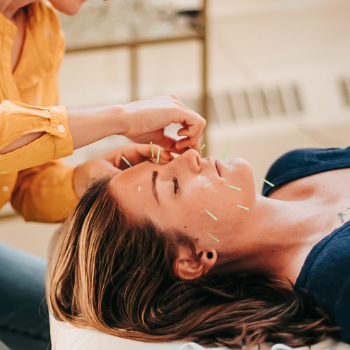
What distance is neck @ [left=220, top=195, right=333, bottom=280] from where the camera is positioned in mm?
1402

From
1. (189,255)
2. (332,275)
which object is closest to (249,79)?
(189,255)

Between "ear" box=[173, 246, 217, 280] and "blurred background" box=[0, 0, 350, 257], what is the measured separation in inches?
57.1

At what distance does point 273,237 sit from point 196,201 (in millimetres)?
252

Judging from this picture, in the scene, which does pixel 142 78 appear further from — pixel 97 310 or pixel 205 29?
pixel 97 310

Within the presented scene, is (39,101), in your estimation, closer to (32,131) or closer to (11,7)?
(11,7)

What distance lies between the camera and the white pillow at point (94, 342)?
125cm

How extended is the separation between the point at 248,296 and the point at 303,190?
1.39 ft

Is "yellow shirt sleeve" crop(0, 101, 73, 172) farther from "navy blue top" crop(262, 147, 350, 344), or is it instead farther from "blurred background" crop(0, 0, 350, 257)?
"blurred background" crop(0, 0, 350, 257)

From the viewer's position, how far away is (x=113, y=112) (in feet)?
4.26

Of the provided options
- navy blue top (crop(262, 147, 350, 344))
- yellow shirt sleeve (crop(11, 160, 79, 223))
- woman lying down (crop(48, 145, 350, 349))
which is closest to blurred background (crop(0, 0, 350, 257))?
yellow shirt sleeve (crop(11, 160, 79, 223))

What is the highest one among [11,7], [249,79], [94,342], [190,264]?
[11,7]

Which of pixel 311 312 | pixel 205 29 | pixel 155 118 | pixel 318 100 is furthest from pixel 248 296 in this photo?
pixel 318 100

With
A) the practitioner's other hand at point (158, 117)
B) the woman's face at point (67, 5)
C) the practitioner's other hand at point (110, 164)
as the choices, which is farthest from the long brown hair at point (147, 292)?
the woman's face at point (67, 5)

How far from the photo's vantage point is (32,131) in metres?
1.18
